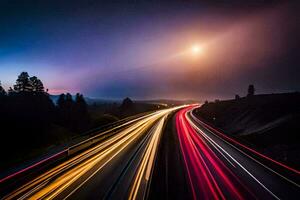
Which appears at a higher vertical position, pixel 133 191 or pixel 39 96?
pixel 39 96

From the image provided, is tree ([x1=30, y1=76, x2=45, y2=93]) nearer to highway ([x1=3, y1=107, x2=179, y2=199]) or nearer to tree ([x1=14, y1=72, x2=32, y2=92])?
tree ([x1=14, y1=72, x2=32, y2=92])

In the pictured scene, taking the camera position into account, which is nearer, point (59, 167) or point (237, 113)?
point (59, 167)

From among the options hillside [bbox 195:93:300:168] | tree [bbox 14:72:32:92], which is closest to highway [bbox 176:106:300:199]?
hillside [bbox 195:93:300:168]

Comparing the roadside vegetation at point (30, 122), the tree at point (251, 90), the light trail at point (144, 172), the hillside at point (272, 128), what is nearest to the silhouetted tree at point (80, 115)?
the roadside vegetation at point (30, 122)

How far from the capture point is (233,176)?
58.0 feet

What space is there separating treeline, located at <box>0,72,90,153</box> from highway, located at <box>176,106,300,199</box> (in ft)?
123

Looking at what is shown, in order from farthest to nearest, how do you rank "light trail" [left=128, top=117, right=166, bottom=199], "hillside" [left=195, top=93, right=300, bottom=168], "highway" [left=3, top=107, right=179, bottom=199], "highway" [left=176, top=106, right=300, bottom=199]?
"hillside" [left=195, top=93, right=300, bottom=168] → "highway" [left=176, top=106, right=300, bottom=199] → "light trail" [left=128, top=117, right=166, bottom=199] → "highway" [left=3, top=107, right=179, bottom=199]

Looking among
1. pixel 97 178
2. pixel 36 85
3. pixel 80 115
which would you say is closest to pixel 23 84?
pixel 36 85

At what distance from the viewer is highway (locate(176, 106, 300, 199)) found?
1455cm

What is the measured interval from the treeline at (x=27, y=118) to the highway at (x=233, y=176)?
3752 centimetres

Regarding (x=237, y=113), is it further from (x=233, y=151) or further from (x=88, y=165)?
(x=88, y=165)

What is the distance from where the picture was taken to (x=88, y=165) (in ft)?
65.7

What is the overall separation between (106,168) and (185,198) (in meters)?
7.71

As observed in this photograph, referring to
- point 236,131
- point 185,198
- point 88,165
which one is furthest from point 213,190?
point 236,131
